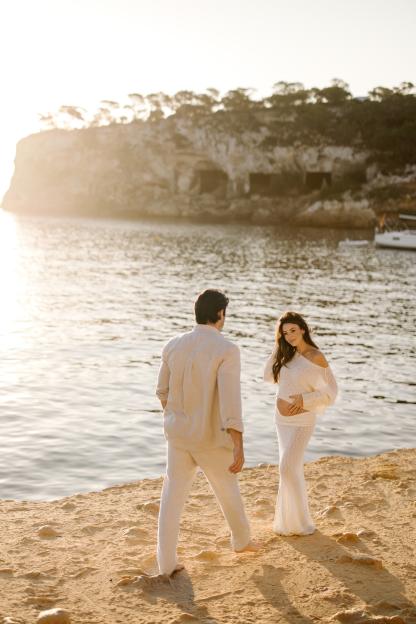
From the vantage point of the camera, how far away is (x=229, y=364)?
5.91 m

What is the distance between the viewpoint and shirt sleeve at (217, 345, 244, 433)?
5.89 meters

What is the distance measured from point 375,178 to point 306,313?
94.4 meters

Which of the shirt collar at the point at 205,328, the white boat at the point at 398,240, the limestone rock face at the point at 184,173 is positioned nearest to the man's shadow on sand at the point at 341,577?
the shirt collar at the point at 205,328

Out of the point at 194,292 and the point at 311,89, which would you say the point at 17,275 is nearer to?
the point at 194,292

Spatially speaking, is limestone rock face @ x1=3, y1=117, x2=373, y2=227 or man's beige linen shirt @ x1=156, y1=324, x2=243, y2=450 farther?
limestone rock face @ x1=3, y1=117, x2=373, y2=227

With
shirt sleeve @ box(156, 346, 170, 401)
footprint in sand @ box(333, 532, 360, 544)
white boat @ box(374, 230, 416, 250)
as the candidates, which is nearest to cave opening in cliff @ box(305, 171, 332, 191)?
white boat @ box(374, 230, 416, 250)

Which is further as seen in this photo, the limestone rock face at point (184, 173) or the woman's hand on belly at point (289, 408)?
the limestone rock face at point (184, 173)

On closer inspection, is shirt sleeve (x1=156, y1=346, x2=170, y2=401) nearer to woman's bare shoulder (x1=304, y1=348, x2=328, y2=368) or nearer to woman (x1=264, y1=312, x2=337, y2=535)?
woman (x1=264, y1=312, x2=337, y2=535)

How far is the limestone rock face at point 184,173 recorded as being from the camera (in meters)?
122

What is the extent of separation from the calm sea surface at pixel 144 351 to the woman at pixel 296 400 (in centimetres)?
359

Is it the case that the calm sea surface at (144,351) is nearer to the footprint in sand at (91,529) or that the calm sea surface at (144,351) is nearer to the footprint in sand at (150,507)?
the footprint in sand at (150,507)

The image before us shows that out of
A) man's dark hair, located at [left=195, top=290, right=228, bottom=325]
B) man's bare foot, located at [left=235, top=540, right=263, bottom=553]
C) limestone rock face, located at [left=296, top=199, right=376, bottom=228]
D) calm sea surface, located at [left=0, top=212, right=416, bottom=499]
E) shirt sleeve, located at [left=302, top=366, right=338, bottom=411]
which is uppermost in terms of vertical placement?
limestone rock face, located at [left=296, top=199, right=376, bottom=228]

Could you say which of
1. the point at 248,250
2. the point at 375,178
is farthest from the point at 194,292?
the point at 375,178

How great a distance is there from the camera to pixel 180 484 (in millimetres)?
6117
